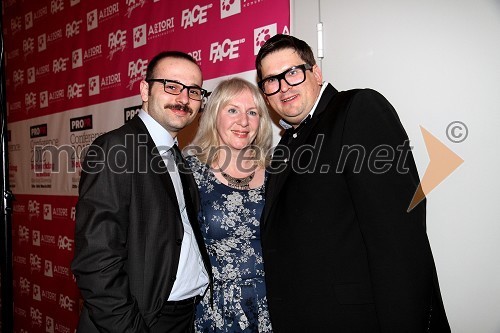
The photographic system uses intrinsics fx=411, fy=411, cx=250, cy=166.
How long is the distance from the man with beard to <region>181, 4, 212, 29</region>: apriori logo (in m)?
1.02

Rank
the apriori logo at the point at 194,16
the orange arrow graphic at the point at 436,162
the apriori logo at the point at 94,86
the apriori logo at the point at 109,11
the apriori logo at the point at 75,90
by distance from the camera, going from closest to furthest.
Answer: the orange arrow graphic at the point at 436,162, the apriori logo at the point at 194,16, the apriori logo at the point at 109,11, the apriori logo at the point at 94,86, the apriori logo at the point at 75,90

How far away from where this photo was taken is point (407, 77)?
1.73 meters

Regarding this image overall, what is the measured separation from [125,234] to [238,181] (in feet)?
2.28

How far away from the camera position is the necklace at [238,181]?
2000 mm

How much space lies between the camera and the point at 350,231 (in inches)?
51.3

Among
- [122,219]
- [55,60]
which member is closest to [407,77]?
[122,219]

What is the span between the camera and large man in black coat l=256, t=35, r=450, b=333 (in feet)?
3.71

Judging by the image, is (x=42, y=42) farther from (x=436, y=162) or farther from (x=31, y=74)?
(x=436, y=162)

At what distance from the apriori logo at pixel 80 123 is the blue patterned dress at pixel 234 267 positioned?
2159 millimetres

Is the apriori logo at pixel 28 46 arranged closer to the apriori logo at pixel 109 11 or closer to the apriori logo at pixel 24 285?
the apriori logo at pixel 109 11

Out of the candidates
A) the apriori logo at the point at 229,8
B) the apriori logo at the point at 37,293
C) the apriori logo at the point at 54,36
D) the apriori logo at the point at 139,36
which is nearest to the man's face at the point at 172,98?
the apriori logo at the point at 229,8

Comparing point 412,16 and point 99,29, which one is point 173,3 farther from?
point 412,16

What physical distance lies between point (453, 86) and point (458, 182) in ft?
1.23

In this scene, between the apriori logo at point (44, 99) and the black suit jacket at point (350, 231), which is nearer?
the black suit jacket at point (350, 231)
